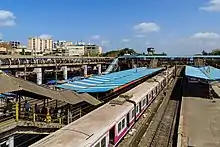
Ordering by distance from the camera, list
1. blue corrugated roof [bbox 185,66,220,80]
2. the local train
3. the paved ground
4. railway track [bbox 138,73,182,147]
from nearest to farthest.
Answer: the local train < the paved ground < railway track [bbox 138,73,182,147] < blue corrugated roof [bbox 185,66,220,80]

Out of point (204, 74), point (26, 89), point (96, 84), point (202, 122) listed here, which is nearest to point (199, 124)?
point (202, 122)

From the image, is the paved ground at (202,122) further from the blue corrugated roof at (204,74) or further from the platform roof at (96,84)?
the platform roof at (96,84)

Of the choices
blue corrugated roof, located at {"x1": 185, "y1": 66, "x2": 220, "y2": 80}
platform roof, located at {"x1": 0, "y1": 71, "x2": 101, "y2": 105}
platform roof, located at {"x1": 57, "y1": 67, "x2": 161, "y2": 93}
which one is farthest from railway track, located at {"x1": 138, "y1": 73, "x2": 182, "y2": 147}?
blue corrugated roof, located at {"x1": 185, "y1": 66, "x2": 220, "y2": 80}

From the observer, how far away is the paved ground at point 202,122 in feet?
58.7

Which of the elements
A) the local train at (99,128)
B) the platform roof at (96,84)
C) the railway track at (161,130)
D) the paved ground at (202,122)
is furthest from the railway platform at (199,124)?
the platform roof at (96,84)

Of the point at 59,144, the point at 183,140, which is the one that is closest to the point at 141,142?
the point at 183,140

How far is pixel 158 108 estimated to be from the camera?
3188 centimetres

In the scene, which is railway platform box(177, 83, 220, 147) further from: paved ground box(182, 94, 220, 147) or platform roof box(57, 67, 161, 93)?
platform roof box(57, 67, 161, 93)

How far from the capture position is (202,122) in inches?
899

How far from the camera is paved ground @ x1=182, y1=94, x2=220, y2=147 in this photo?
1789cm

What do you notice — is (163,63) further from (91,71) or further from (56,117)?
(56,117)

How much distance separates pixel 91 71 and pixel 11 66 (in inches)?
1837

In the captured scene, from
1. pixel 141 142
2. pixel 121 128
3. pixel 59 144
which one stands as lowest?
pixel 141 142

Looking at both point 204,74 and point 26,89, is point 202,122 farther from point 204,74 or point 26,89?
point 204,74
